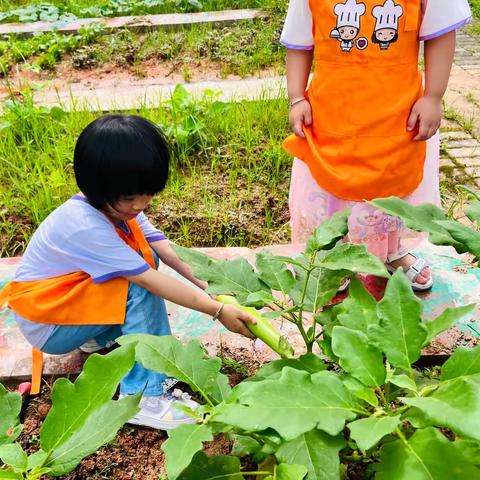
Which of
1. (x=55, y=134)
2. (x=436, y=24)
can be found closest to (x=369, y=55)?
(x=436, y=24)

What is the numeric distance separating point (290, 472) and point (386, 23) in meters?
1.34

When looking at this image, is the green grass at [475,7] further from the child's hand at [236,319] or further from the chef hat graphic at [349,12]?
the child's hand at [236,319]

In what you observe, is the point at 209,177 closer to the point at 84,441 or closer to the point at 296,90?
the point at 296,90

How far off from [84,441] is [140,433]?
2.80 feet

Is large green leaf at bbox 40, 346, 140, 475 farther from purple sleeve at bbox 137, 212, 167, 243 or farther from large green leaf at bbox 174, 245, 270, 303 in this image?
purple sleeve at bbox 137, 212, 167, 243

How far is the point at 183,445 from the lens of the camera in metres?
0.82

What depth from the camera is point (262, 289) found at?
3.93 ft

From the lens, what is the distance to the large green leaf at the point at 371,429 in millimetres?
726

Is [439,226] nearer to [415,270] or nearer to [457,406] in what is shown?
[457,406]

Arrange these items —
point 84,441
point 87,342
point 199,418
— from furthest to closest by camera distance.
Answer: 1. point 87,342
2. point 199,418
3. point 84,441

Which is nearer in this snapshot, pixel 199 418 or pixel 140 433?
pixel 199 418

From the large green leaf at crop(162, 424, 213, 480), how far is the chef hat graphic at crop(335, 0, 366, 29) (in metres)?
1.29

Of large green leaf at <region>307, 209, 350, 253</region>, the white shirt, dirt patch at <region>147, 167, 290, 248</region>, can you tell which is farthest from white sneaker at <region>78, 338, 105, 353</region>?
the white shirt

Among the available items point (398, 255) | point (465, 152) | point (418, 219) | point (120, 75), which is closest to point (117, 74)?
point (120, 75)
